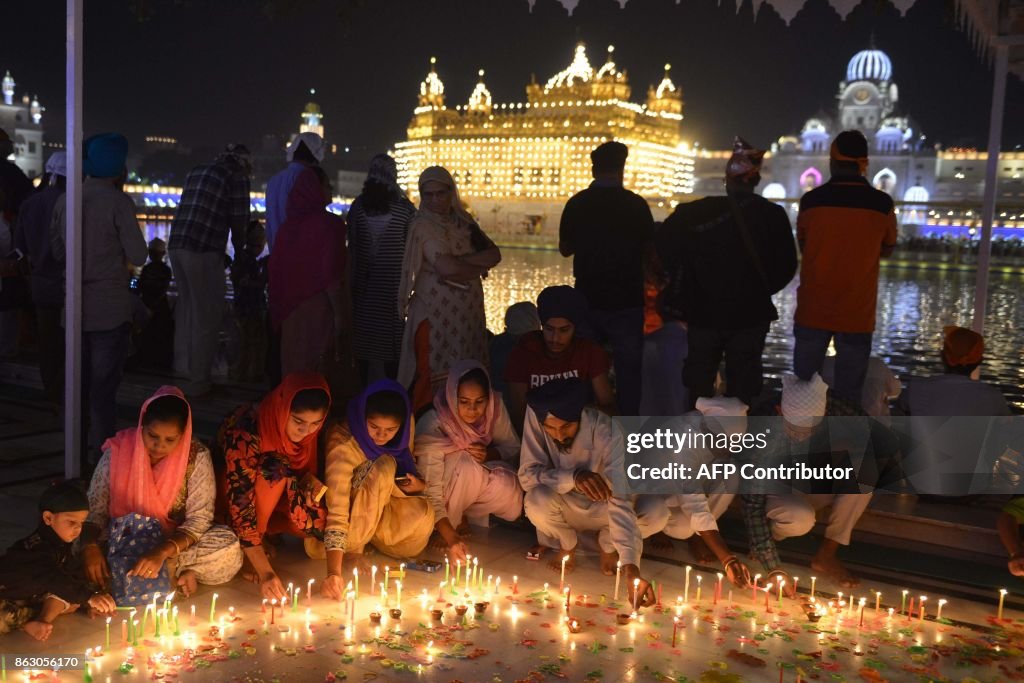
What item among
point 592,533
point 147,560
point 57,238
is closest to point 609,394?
point 592,533

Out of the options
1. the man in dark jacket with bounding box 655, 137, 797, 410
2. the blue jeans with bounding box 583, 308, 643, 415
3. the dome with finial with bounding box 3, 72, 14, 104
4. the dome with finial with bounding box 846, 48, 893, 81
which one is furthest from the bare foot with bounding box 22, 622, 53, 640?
the dome with finial with bounding box 846, 48, 893, 81

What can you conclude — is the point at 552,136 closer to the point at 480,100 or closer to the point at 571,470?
the point at 480,100

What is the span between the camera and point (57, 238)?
5.38 m

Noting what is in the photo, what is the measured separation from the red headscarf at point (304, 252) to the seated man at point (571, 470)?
165cm

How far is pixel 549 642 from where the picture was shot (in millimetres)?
3182

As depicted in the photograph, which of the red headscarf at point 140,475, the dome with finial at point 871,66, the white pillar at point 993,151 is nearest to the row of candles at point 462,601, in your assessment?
the red headscarf at point 140,475

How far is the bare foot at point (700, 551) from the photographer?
4.00 meters

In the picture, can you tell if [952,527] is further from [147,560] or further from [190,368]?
[190,368]

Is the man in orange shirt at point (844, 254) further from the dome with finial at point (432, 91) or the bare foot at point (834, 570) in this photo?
the dome with finial at point (432, 91)

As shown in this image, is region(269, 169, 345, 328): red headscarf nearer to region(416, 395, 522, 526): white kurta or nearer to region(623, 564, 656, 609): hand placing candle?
region(416, 395, 522, 526): white kurta

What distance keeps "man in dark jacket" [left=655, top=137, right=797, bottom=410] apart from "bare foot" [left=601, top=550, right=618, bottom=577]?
1062mm

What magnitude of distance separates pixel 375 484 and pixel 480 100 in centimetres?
6598

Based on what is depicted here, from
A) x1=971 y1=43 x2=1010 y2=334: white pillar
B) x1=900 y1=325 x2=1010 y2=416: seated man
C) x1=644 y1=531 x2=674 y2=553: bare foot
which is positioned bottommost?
x1=644 y1=531 x2=674 y2=553: bare foot

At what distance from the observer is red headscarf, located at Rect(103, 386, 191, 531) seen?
343cm
